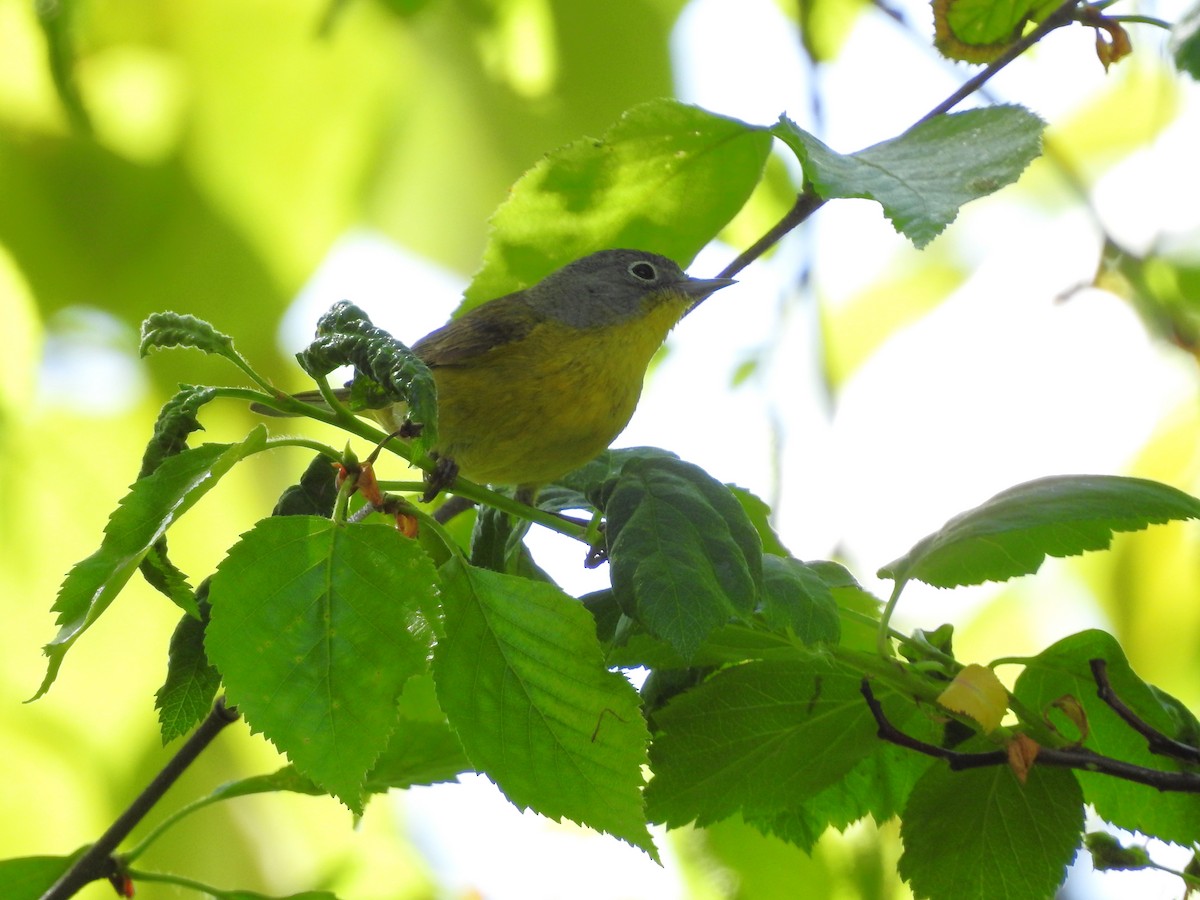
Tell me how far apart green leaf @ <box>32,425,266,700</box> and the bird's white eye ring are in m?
1.59

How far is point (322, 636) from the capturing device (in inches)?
38.5

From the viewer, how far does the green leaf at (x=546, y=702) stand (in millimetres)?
1076

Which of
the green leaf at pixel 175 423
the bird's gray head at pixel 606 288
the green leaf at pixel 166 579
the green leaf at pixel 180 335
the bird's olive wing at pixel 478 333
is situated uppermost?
the bird's gray head at pixel 606 288

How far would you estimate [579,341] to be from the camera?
2396 mm

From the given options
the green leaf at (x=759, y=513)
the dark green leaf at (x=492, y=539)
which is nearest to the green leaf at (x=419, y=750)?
the dark green leaf at (x=492, y=539)

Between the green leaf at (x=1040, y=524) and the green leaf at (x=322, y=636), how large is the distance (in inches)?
20.9

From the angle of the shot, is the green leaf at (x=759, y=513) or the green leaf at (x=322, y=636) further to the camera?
the green leaf at (x=759, y=513)

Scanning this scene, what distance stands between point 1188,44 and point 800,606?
610mm

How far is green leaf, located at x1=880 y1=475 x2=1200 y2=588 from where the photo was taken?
112 cm

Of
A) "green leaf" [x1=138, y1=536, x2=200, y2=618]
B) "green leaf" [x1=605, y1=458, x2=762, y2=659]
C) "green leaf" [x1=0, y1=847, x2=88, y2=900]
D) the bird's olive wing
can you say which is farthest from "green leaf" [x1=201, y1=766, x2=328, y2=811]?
the bird's olive wing

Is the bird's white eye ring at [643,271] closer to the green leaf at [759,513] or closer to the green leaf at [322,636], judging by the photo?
the green leaf at [759,513]

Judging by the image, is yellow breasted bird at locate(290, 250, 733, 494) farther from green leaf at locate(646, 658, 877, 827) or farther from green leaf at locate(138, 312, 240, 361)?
green leaf at locate(138, 312, 240, 361)

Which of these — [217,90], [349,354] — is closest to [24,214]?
[217,90]

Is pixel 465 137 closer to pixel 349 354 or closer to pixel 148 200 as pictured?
pixel 148 200
